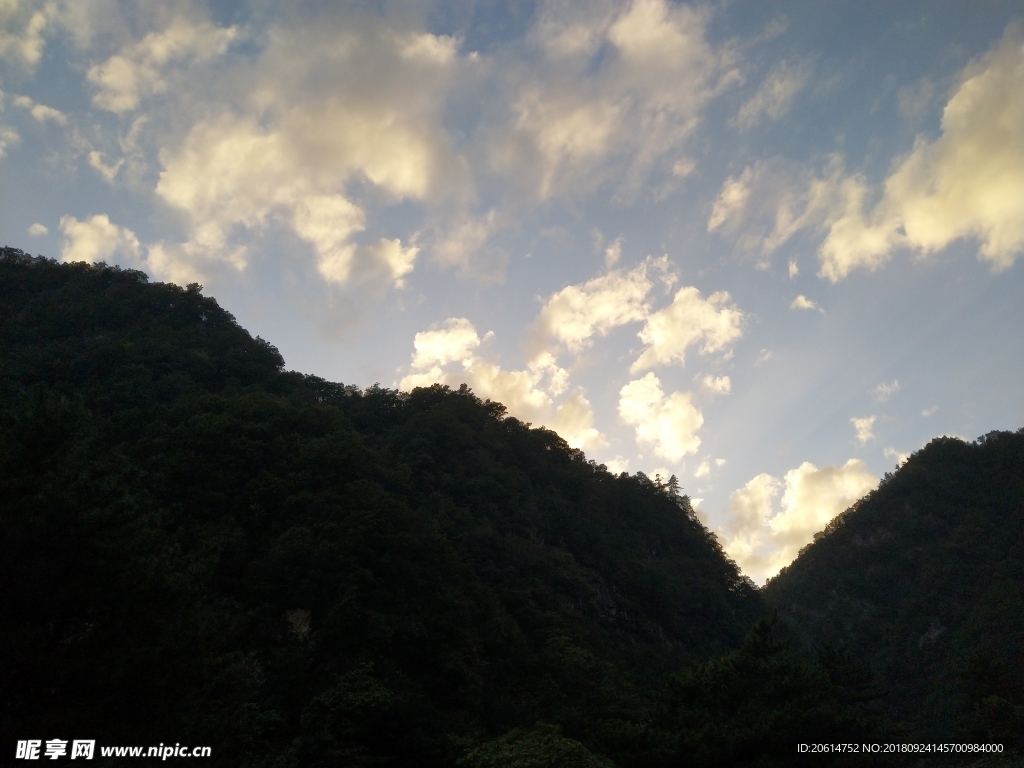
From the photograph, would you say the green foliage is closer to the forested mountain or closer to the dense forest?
the dense forest

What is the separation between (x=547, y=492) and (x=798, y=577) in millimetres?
39392

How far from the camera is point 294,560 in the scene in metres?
22.0

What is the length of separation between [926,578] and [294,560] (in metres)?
55.1

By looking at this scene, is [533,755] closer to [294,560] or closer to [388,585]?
[388,585]

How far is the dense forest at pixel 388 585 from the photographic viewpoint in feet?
30.7

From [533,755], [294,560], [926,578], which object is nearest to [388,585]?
[294,560]

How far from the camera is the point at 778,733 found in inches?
675

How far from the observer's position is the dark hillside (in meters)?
9.12

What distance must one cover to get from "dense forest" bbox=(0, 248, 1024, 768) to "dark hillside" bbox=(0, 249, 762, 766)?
7 cm

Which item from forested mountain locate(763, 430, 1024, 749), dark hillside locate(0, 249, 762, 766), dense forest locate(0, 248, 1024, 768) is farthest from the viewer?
forested mountain locate(763, 430, 1024, 749)

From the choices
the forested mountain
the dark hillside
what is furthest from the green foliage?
the forested mountain

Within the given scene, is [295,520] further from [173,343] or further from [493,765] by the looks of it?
[173,343]

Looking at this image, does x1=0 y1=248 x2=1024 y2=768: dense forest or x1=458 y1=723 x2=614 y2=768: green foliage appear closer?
x1=0 y1=248 x2=1024 y2=768: dense forest

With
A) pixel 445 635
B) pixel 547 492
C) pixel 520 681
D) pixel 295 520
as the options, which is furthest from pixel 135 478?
pixel 547 492
